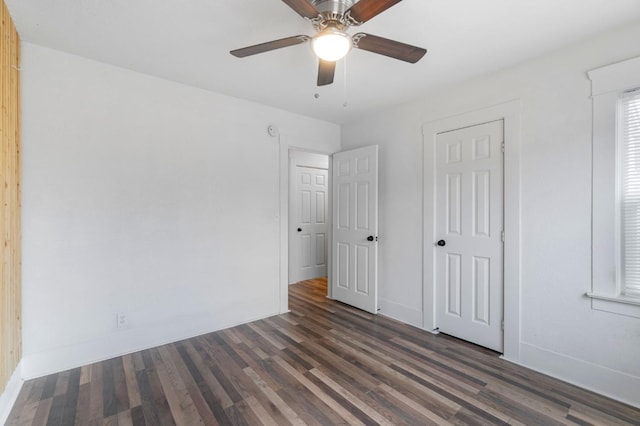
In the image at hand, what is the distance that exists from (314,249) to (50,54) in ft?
13.8

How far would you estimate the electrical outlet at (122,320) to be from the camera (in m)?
2.57

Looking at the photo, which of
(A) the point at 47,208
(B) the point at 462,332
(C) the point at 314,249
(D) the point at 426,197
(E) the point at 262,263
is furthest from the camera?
(C) the point at 314,249

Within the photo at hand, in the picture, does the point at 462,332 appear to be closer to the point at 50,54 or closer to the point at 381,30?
the point at 381,30

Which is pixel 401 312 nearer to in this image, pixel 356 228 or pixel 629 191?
pixel 356 228

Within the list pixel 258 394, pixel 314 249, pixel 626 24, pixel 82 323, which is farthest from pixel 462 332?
pixel 82 323

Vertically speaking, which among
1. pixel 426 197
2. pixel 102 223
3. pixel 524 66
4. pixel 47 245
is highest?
pixel 524 66

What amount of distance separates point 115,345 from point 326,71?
9.28 feet

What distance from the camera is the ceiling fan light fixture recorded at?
1.56m

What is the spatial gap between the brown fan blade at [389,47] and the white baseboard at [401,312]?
2552mm

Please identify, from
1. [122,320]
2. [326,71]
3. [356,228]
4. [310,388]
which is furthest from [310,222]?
[326,71]

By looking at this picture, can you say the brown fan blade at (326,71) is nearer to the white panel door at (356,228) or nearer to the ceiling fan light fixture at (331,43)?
the ceiling fan light fixture at (331,43)

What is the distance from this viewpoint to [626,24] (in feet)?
6.48

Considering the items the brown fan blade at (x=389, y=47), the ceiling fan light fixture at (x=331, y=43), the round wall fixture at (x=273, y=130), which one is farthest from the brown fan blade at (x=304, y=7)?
the round wall fixture at (x=273, y=130)

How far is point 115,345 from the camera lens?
2.56 meters
